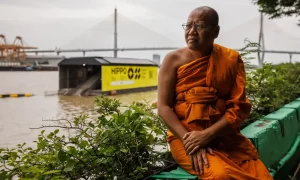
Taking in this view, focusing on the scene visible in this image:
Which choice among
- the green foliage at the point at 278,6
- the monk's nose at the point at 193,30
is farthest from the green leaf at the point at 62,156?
the green foliage at the point at 278,6

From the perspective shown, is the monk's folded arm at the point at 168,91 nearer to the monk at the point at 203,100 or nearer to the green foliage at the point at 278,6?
the monk at the point at 203,100

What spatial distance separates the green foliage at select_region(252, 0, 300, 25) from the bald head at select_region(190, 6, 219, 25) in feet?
36.5

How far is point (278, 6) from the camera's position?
42.0ft

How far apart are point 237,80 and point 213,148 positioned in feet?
1.20

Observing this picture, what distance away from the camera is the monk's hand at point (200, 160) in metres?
1.72

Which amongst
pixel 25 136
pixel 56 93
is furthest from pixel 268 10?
pixel 56 93

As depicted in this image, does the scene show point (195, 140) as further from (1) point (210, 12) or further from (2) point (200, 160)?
(1) point (210, 12)

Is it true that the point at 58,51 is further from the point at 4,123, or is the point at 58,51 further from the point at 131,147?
the point at 131,147

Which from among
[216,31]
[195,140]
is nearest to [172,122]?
[195,140]

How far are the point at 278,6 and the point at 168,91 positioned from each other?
478 inches

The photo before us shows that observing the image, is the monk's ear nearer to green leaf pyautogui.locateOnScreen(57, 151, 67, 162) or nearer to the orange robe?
the orange robe

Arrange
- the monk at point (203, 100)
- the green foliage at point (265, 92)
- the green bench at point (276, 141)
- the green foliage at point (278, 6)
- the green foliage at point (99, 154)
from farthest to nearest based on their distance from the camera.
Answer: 1. the green foliage at point (278, 6)
2. the green foliage at point (265, 92)
3. the green bench at point (276, 141)
4. the monk at point (203, 100)
5. the green foliage at point (99, 154)

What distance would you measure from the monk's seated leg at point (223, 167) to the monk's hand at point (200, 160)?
0.02 m

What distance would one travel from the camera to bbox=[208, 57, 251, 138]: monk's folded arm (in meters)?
1.79
